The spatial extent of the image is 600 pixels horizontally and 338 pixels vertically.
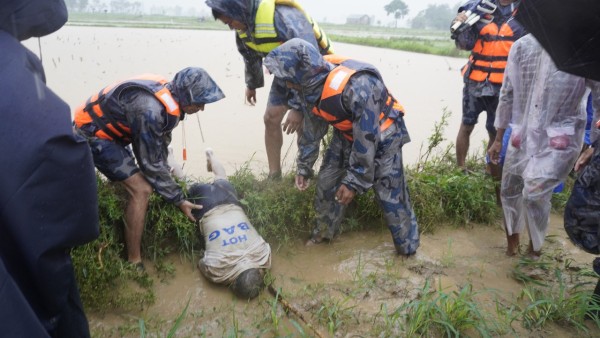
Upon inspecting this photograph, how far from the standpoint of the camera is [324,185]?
123 inches

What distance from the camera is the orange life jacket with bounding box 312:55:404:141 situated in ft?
8.65

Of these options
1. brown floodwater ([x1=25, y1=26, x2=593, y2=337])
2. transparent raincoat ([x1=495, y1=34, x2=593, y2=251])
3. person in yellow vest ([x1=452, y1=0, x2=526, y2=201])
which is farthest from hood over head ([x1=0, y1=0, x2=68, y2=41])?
person in yellow vest ([x1=452, y1=0, x2=526, y2=201])

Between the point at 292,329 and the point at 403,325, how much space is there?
2.00 ft

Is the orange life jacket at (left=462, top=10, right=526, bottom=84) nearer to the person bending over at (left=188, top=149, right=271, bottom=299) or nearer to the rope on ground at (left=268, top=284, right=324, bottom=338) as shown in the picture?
the person bending over at (left=188, top=149, right=271, bottom=299)

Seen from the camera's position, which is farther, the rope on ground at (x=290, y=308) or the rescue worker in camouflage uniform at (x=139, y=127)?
the rescue worker in camouflage uniform at (x=139, y=127)

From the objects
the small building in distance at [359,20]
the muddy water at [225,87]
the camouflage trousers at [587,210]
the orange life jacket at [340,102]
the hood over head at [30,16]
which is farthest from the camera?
the small building in distance at [359,20]

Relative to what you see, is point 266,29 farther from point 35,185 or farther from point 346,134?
point 35,185

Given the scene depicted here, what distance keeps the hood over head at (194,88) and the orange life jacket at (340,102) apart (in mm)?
662

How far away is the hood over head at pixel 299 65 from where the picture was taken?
2.58 m

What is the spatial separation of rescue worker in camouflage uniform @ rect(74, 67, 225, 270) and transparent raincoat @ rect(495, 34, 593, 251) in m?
1.89

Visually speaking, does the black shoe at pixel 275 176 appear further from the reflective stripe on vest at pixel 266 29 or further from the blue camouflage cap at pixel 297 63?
the blue camouflage cap at pixel 297 63

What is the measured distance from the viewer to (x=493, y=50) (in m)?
3.78

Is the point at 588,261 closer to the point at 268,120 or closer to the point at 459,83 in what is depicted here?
→ the point at 268,120

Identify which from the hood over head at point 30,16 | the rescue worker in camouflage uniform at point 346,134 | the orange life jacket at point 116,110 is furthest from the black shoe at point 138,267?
the hood over head at point 30,16
